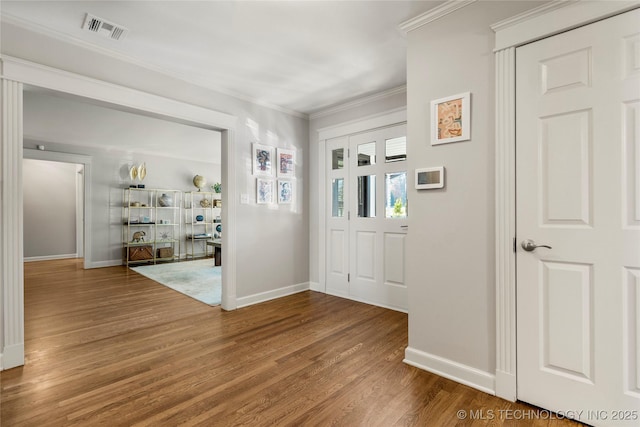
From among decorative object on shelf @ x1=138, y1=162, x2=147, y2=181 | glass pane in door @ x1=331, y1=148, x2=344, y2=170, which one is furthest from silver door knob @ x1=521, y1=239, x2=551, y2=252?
decorative object on shelf @ x1=138, y1=162, x2=147, y2=181

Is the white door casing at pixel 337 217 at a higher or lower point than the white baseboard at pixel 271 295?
higher

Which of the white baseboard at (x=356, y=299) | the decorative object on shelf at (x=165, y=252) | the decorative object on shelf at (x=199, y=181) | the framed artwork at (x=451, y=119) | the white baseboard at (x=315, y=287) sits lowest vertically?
the white baseboard at (x=356, y=299)

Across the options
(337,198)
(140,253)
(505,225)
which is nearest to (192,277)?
(140,253)

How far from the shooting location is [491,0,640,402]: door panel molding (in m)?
1.79

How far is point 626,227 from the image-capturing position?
4.85 feet

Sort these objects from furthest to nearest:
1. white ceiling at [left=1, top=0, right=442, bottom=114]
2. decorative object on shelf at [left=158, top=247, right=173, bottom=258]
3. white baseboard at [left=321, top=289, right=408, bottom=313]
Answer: decorative object on shelf at [left=158, top=247, right=173, bottom=258] < white baseboard at [left=321, top=289, right=408, bottom=313] < white ceiling at [left=1, top=0, right=442, bottom=114]

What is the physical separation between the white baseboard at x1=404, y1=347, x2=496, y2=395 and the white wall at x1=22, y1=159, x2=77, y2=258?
8.75m

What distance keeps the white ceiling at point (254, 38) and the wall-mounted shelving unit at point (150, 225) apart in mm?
4882

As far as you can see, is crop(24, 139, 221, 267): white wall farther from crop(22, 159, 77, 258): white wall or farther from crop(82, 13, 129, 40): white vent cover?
crop(82, 13, 129, 40): white vent cover

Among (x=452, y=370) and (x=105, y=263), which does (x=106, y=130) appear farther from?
(x=452, y=370)

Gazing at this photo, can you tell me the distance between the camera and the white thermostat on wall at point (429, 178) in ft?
6.88

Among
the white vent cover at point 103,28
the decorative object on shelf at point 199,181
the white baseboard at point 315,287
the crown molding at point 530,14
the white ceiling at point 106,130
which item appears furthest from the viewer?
the decorative object on shelf at point 199,181

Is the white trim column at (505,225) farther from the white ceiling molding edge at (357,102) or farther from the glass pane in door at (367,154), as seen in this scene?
the glass pane in door at (367,154)

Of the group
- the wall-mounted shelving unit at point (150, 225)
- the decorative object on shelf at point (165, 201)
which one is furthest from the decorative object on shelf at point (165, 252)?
the decorative object on shelf at point (165, 201)
